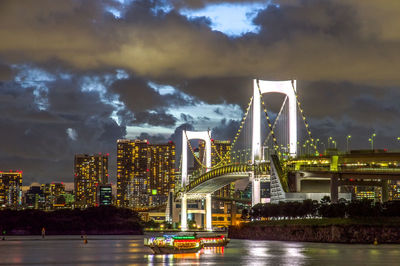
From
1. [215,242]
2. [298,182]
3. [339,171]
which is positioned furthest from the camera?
[298,182]

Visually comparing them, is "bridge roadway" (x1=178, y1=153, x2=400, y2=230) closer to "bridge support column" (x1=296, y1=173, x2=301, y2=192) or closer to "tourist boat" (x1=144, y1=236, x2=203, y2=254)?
"bridge support column" (x1=296, y1=173, x2=301, y2=192)

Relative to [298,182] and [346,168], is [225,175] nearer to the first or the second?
[298,182]

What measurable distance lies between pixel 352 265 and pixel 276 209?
148ft

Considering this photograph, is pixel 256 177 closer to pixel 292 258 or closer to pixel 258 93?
pixel 258 93

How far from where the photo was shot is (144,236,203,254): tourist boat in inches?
2474

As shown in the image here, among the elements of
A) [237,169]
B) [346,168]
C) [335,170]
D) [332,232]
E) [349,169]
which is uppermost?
[237,169]

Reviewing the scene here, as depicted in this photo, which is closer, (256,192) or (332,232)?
(332,232)

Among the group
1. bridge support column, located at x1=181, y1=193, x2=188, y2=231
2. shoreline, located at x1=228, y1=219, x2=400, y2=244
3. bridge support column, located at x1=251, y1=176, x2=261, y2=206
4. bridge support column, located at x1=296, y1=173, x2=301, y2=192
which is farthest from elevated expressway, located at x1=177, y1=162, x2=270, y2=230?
shoreline, located at x1=228, y1=219, x2=400, y2=244

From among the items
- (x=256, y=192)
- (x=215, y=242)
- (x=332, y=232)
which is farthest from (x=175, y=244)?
(x=256, y=192)

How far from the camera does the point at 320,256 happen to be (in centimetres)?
5734

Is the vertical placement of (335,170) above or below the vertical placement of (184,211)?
above

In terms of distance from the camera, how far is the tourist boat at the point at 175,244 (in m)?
62.8

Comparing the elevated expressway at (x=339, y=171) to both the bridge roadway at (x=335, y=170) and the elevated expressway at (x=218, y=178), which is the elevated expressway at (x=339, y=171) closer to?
the bridge roadway at (x=335, y=170)

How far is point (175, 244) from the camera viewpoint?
63125mm
